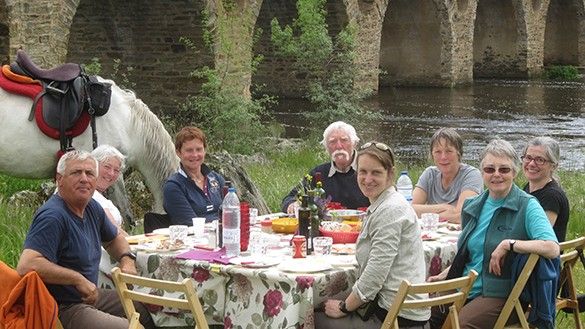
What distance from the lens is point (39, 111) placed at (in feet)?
24.5

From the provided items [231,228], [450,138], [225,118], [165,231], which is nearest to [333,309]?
[231,228]

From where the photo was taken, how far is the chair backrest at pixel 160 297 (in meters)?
4.51

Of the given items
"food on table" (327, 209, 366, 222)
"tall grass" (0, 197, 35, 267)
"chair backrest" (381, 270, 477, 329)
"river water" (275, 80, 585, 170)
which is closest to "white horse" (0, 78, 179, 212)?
"tall grass" (0, 197, 35, 267)

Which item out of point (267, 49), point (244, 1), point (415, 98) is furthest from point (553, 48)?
point (244, 1)

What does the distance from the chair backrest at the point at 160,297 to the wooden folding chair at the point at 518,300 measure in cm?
150

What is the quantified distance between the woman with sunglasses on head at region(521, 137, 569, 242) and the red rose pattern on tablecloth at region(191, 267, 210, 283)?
191 centimetres

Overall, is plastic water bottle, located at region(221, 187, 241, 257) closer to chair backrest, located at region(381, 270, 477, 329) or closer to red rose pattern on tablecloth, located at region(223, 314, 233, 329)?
red rose pattern on tablecloth, located at region(223, 314, 233, 329)

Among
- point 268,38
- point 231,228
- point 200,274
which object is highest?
point 268,38

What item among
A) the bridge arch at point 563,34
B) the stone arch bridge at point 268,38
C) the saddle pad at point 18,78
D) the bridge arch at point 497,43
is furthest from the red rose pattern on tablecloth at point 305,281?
the bridge arch at point 563,34

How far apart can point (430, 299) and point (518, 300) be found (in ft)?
2.11

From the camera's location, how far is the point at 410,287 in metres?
4.51

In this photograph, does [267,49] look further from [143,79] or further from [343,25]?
[143,79]

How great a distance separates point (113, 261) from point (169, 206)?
1.01 meters

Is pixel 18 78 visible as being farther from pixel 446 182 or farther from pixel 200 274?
pixel 446 182
